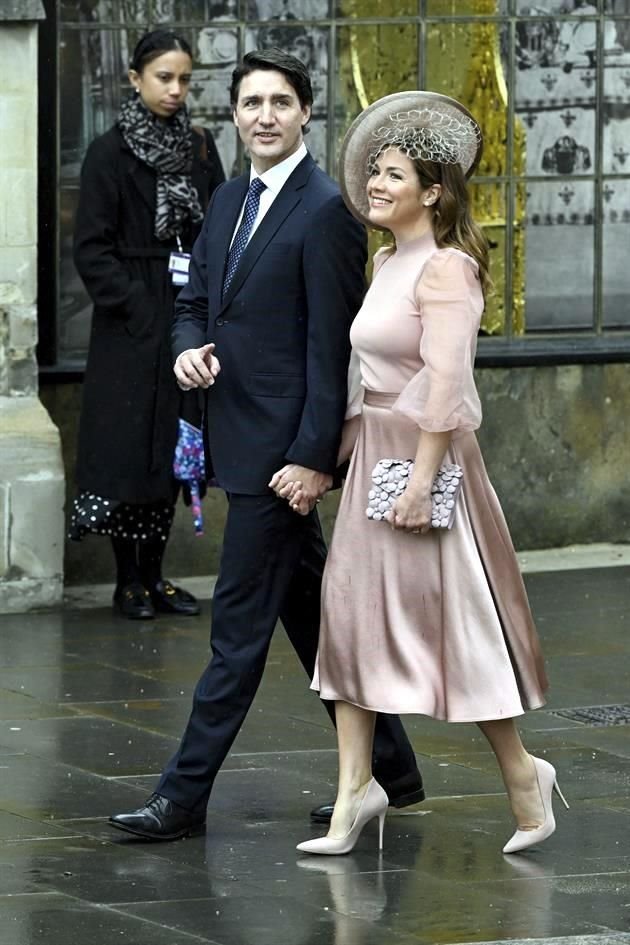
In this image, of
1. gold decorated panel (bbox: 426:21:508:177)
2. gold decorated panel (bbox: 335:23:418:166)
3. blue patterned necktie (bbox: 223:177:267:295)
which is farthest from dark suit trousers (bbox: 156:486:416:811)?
gold decorated panel (bbox: 426:21:508:177)

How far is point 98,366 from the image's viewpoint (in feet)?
31.2

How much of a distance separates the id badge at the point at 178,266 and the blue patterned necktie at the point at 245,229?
317cm

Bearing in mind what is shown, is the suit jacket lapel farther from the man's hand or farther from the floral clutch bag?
the floral clutch bag

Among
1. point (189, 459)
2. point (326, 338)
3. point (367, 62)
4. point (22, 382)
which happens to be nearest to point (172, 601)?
point (189, 459)

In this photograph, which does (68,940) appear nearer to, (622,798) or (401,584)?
(401,584)

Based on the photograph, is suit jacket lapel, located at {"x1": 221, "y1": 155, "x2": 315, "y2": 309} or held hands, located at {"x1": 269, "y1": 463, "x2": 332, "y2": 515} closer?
held hands, located at {"x1": 269, "y1": 463, "x2": 332, "y2": 515}

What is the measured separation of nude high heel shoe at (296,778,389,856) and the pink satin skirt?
0.26 meters

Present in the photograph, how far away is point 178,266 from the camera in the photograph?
9383 millimetres

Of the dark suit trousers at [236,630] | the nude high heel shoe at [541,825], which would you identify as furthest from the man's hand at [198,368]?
the nude high heel shoe at [541,825]

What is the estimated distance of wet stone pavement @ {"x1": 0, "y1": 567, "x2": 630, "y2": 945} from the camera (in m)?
5.32

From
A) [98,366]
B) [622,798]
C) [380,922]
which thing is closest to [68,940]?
[380,922]

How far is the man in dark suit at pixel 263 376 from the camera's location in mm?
6004

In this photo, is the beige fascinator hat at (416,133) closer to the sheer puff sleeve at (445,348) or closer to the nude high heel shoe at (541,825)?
the sheer puff sleeve at (445,348)

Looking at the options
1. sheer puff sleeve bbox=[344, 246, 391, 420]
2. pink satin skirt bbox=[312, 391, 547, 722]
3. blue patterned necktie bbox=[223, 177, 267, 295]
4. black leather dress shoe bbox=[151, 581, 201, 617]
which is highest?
blue patterned necktie bbox=[223, 177, 267, 295]
